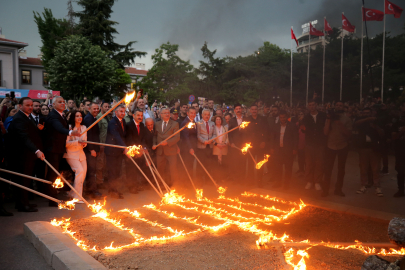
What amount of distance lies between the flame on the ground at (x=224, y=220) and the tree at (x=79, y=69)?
2085 centimetres

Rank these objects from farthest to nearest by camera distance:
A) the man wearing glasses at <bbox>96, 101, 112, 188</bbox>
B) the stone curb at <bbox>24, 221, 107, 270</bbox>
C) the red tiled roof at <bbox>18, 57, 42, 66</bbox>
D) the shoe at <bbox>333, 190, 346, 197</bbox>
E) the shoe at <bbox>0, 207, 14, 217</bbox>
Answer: the red tiled roof at <bbox>18, 57, 42, 66</bbox> → the man wearing glasses at <bbox>96, 101, 112, 188</bbox> → the shoe at <bbox>333, 190, 346, 197</bbox> → the shoe at <bbox>0, 207, 14, 217</bbox> → the stone curb at <bbox>24, 221, 107, 270</bbox>

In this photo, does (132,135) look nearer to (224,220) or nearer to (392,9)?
(224,220)

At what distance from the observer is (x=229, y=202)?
24.1 feet

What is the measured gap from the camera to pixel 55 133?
271 inches

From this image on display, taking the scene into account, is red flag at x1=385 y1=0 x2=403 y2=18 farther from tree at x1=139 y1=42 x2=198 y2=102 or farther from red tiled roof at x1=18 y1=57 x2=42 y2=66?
red tiled roof at x1=18 y1=57 x2=42 y2=66

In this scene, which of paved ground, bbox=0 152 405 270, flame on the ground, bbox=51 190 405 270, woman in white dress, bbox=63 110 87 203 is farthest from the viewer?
woman in white dress, bbox=63 110 87 203

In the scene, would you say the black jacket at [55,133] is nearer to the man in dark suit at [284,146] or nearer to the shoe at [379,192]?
the man in dark suit at [284,146]

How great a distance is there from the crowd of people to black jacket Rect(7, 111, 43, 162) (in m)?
0.02

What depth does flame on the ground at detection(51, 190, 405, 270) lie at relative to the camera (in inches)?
175

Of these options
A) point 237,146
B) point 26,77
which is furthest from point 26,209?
point 26,77

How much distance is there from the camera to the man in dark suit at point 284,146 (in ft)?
28.8

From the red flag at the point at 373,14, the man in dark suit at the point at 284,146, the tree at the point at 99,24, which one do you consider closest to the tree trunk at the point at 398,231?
the man in dark suit at the point at 284,146

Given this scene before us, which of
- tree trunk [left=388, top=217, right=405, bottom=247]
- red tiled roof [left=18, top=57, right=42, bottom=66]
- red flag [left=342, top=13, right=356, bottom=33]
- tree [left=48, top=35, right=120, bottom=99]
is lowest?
tree trunk [left=388, top=217, right=405, bottom=247]

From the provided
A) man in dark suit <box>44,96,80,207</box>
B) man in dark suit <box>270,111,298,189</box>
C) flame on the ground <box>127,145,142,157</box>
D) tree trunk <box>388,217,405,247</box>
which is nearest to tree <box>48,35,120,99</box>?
man in dark suit <box>44,96,80,207</box>
